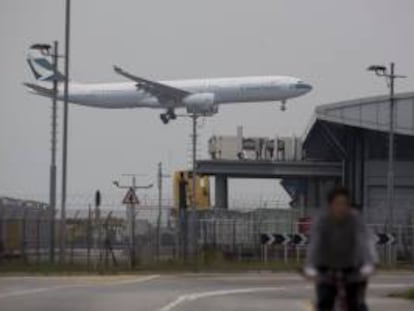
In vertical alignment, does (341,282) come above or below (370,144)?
below

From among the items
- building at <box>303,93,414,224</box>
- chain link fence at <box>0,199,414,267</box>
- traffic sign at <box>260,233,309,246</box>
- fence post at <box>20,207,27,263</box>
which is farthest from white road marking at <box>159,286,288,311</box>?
building at <box>303,93,414,224</box>

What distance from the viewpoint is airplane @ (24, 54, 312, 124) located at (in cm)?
7681

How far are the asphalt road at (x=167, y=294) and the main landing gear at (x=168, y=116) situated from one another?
42301mm

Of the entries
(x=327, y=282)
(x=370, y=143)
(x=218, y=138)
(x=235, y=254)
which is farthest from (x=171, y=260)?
(x=218, y=138)

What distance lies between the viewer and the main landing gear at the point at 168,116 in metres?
77.0

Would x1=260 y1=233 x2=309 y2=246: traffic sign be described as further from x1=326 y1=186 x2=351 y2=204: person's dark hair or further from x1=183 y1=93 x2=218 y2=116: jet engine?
x1=326 y1=186 x2=351 y2=204: person's dark hair

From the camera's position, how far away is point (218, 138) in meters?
102

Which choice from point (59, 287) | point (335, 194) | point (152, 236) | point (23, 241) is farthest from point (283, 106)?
point (335, 194)

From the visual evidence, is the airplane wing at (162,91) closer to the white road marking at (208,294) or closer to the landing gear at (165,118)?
the landing gear at (165,118)

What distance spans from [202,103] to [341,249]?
6402 cm

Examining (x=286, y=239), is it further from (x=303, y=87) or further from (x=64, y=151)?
(x=303, y=87)

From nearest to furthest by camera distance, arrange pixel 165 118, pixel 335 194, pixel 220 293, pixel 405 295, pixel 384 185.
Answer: pixel 335 194, pixel 405 295, pixel 220 293, pixel 384 185, pixel 165 118

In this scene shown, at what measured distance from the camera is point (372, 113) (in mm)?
70812

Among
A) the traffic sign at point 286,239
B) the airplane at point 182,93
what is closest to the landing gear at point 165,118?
the airplane at point 182,93
